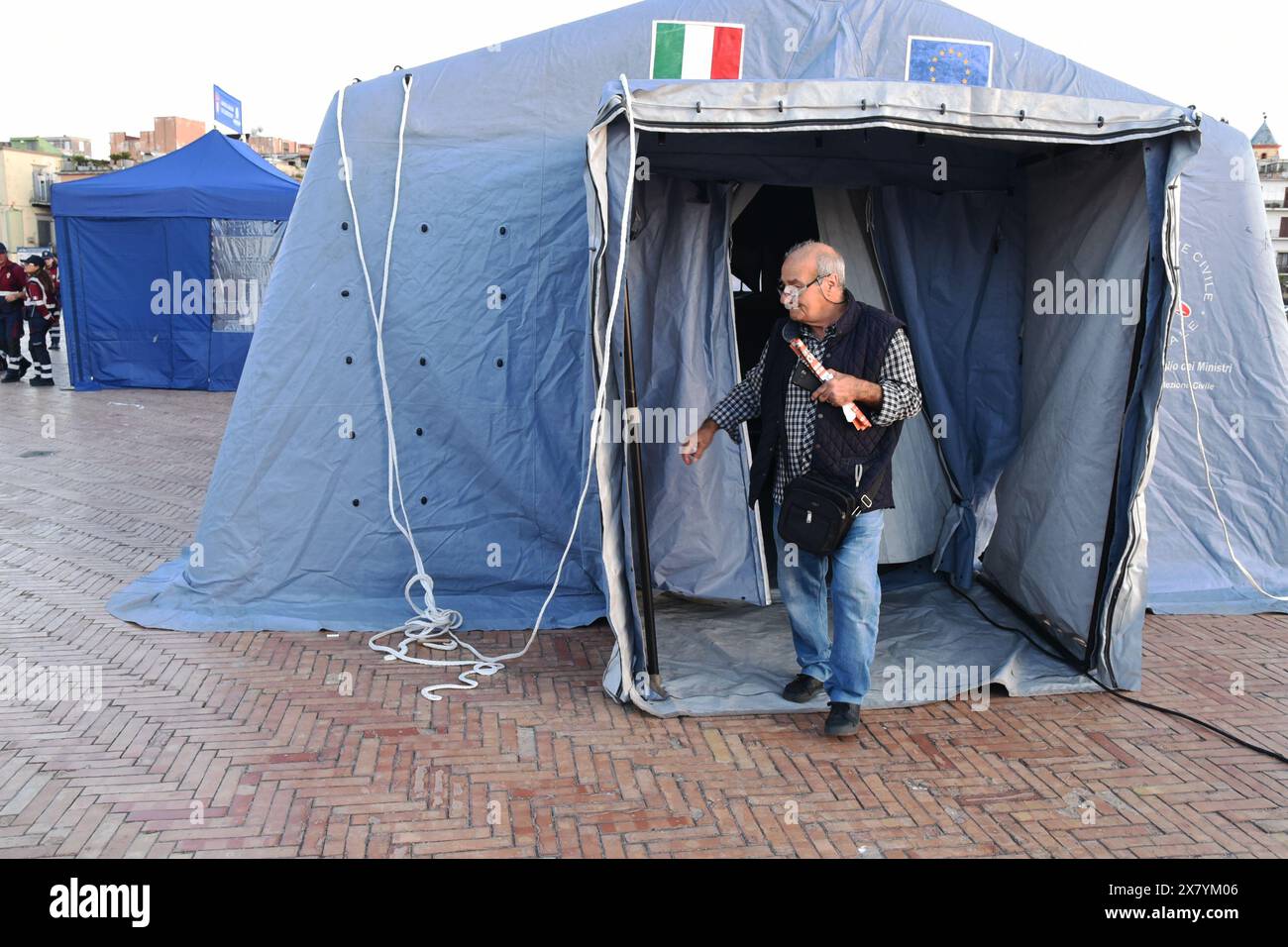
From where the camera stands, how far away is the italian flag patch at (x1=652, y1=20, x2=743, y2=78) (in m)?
5.36

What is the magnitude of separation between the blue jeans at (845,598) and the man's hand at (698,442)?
1.32 ft

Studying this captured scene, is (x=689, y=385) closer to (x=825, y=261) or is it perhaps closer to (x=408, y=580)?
(x=825, y=261)

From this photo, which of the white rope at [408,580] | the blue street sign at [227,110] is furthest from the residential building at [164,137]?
the white rope at [408,580]

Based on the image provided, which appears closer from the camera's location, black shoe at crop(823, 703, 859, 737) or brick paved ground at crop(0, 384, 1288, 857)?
brick paved ground at crop(0, 384, 1288, 857)

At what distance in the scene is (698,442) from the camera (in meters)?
4.36

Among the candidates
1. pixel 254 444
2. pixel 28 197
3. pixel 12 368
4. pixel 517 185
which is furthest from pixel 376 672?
pixel 28 197

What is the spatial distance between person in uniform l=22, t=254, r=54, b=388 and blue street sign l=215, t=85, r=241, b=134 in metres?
3.39

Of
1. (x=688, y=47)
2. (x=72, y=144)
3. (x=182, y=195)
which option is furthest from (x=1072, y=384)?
(x=72, y=144)

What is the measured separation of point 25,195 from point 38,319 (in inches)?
1972

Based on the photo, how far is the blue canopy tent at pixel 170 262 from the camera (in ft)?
42.8

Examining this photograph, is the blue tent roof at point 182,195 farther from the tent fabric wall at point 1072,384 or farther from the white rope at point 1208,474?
the white rope at point 1208,474

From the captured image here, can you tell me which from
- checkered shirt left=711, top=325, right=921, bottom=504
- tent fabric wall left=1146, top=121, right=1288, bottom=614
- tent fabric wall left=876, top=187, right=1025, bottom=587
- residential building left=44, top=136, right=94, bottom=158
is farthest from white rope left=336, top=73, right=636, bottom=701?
residential building left=44, top=136, right=94, bottom=158

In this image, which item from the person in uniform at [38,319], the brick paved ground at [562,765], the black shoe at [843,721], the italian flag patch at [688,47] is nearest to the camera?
the brick paved ground at [562,765]

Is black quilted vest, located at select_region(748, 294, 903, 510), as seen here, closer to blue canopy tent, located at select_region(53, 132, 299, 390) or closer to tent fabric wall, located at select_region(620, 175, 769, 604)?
tent fabric wall, located at select_region(620, 175, 769, 604)
